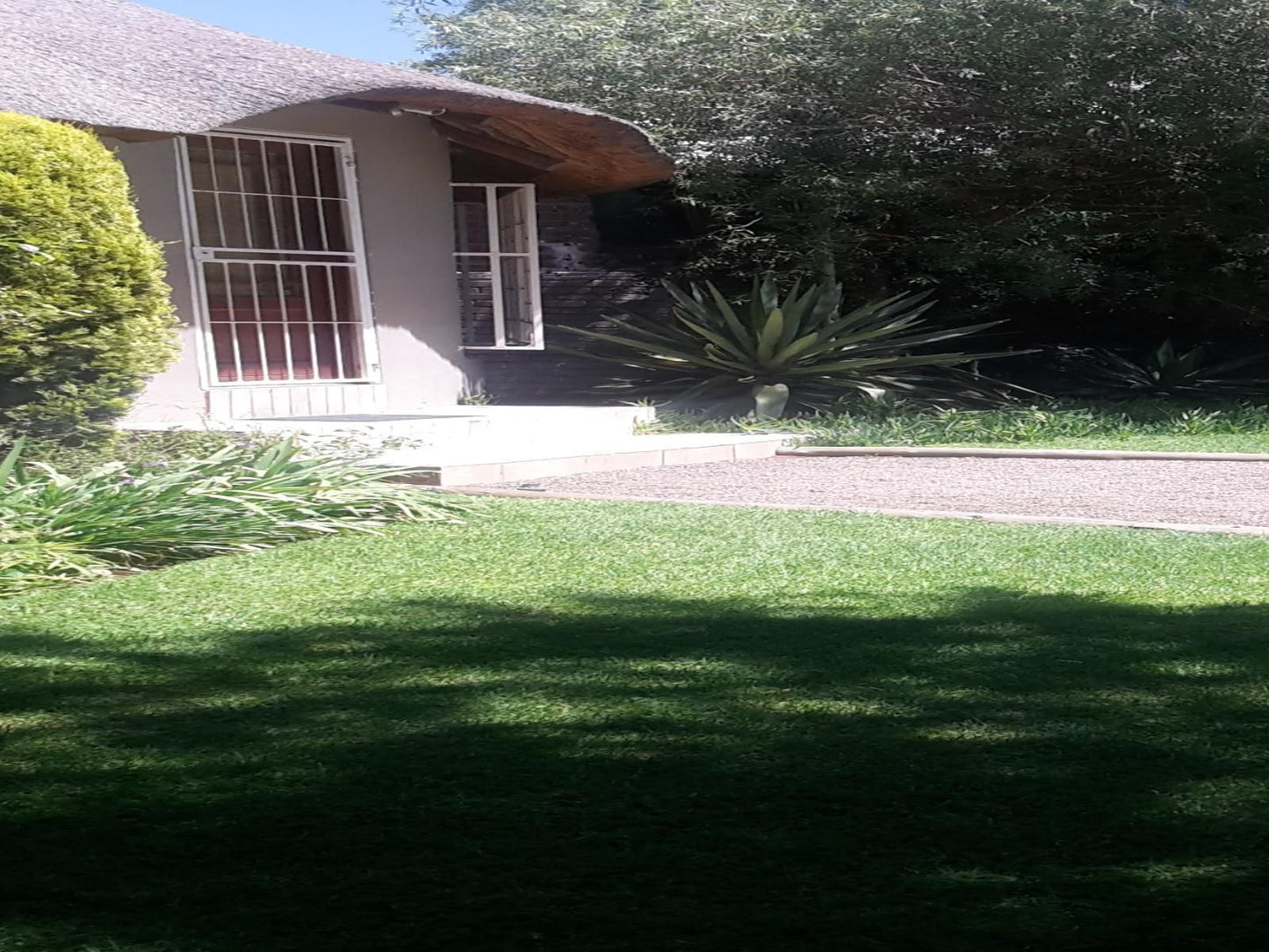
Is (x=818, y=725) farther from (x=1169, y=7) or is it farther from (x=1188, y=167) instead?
(x=1188, y=167)

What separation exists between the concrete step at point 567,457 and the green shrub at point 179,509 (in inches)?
33.2

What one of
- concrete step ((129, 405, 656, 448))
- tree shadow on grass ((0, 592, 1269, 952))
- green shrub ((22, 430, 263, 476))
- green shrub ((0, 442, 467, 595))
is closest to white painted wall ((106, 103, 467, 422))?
concrete step ((129, 405, 656, 448))

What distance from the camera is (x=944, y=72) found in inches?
567

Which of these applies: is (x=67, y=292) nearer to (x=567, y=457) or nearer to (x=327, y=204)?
(x=567, y=457)

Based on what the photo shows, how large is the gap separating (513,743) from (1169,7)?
1209 centimetres

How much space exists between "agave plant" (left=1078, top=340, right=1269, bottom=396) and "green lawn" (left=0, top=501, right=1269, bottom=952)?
32.8 feet

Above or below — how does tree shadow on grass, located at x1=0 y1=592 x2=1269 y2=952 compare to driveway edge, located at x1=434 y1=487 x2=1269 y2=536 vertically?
above

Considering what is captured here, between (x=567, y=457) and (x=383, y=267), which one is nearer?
(x=567, y=457)

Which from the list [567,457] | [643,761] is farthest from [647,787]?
[567,457]

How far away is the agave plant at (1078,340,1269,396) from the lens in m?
14.3

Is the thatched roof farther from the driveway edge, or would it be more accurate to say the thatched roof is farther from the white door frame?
the driveway edge

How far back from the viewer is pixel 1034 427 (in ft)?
37.0

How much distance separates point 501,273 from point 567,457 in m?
4.65

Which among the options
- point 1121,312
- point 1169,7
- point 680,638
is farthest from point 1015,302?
point 680,638
